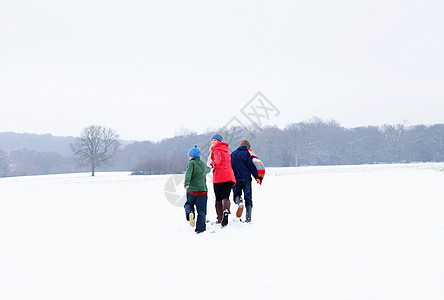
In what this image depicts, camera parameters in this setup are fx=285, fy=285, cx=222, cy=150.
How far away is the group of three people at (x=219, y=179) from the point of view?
5.68 meters

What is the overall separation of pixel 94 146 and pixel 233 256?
4536 centimetres

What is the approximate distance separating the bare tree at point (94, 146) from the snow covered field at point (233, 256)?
1541 inches

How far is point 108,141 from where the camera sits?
→ 4634 cm

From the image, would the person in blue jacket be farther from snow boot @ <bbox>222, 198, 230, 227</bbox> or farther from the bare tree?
the bare tree

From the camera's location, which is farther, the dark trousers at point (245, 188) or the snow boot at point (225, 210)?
the dark trousers at point (245, 188)

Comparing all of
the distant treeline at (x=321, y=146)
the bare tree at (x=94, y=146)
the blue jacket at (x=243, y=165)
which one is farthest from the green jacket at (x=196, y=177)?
the distant treeline at (x=321, y=146)

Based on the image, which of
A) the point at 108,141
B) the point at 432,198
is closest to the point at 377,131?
the point at 108,141

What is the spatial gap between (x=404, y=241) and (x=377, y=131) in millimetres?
98776

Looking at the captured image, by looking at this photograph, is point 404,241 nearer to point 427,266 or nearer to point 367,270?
point 427,266

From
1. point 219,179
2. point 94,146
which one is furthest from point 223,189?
point 94,146

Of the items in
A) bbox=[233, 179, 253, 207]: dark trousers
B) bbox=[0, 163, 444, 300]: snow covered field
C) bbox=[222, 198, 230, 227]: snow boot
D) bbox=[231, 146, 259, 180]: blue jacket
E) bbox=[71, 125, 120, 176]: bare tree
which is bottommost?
bbox=[0, 163, 444, 300]: snow covered field

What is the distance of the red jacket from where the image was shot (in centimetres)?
593

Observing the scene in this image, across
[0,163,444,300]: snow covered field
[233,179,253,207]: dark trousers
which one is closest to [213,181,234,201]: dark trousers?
[233,179,253,207]: dark trousers

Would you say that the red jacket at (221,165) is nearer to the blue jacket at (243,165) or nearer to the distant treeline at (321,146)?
the blue jacket at (243,165)
